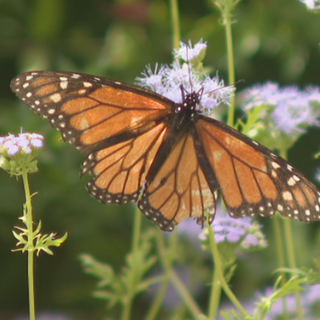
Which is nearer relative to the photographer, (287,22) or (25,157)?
(25,157)

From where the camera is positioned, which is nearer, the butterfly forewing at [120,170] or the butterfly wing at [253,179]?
the butterfly wing at [253,179]

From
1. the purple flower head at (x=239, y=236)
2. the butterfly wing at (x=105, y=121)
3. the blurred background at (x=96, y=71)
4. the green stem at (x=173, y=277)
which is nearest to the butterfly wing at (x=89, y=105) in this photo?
the butterfly wing at (x=105, y=121)

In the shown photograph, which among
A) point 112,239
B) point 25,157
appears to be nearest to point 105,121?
point 25,157

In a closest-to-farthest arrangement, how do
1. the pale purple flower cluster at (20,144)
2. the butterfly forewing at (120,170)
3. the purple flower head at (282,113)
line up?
the pale purple flower cluster at (20,144), the butterfly forewing at (120,170), the purple flower head at (282,113)

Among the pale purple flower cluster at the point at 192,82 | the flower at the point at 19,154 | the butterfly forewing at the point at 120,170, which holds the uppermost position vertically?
the pale purple flower cluster at the point at 192,82

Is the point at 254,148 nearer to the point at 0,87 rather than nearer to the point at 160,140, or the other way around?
the point at 160,140

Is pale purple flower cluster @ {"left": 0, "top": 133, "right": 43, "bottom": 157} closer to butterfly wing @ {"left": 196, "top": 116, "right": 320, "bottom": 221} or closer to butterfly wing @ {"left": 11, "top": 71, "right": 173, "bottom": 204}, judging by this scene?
butterfly wing @ {"left": 11, "top": 71, "right": 173, "bottom": 204}

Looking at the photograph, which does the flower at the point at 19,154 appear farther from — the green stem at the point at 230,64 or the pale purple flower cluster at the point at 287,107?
the pale purple flower cluster at the point at 287,107
